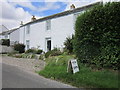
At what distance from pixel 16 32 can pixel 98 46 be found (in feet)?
96.2

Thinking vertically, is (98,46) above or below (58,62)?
above

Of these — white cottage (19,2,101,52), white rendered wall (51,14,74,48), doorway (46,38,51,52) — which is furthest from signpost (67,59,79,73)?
doorway (46,38,51,52)

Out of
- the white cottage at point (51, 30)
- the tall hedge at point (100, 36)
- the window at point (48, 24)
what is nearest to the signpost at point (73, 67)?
the tall hedge at point (100, 36)

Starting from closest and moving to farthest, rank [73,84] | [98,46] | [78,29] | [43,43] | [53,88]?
[53,88]
[73,84]
[98,46]
[78,29]
[43,43]

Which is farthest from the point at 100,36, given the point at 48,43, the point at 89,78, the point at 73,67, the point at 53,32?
the point at 48,43

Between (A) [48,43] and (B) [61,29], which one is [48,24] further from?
(B) [61,29]

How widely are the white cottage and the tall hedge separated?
819 cm

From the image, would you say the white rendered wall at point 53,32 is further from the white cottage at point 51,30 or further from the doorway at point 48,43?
the doorway at point 48,43

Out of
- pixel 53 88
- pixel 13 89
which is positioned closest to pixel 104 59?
pixel 53 88

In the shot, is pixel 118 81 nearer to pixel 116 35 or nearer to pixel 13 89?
pixel 116 35

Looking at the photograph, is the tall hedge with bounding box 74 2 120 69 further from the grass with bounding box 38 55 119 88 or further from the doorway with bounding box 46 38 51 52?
the doorway with bounding box 46 38 51 52

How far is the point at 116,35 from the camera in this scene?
8031 mm

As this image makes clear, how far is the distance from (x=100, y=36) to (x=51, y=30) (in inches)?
541

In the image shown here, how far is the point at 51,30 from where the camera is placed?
2173cm
